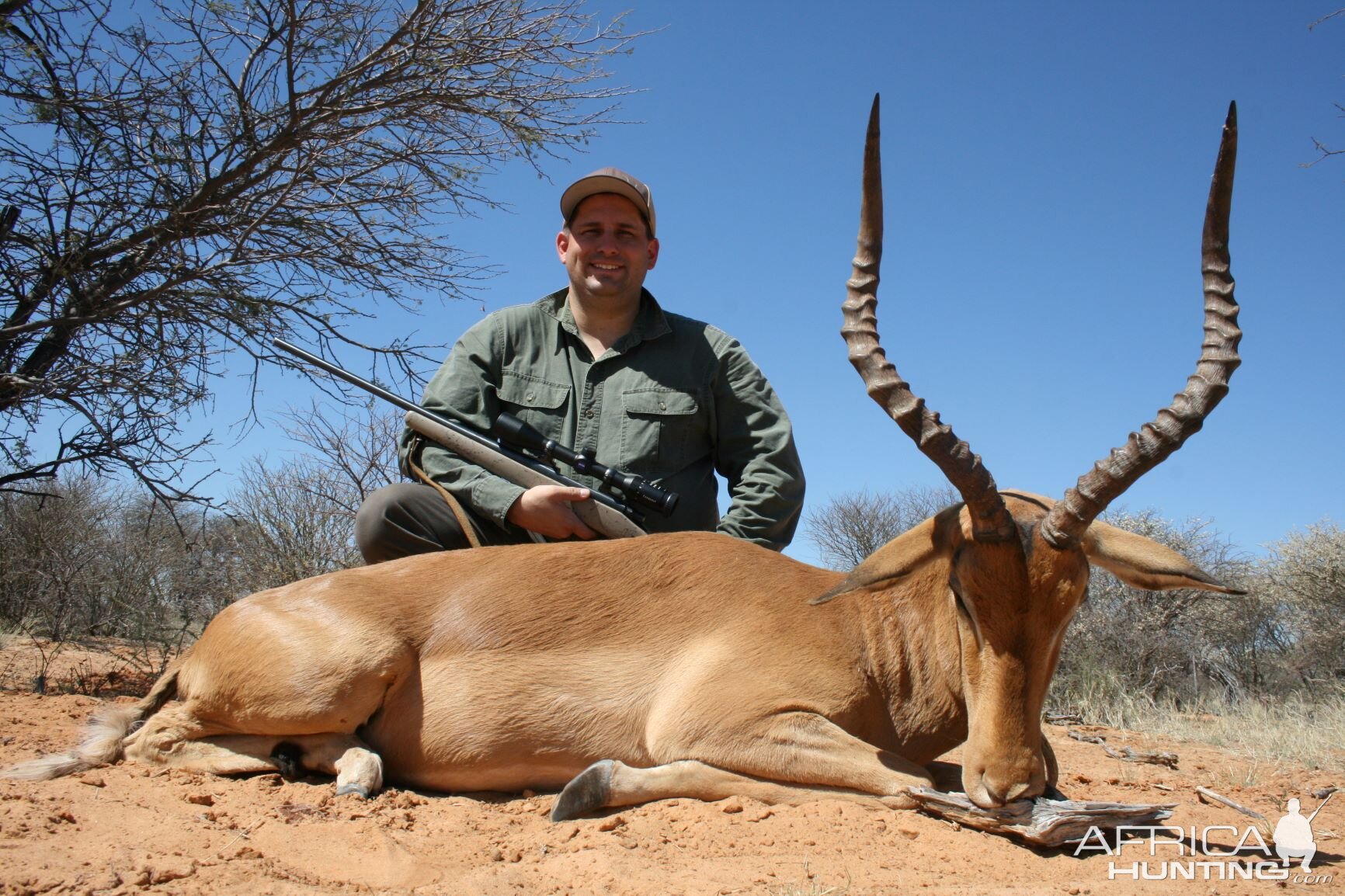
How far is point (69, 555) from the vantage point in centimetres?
1113

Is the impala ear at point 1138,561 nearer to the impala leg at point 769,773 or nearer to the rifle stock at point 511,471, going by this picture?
the impala leg at point 769,773

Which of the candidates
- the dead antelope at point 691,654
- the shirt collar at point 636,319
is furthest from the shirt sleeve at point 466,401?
the dead antelope at point 691,654

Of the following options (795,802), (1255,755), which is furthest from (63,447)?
(1255,755)

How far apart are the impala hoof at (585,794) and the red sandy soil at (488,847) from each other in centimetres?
7

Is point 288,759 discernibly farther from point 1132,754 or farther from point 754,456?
point 1132,754

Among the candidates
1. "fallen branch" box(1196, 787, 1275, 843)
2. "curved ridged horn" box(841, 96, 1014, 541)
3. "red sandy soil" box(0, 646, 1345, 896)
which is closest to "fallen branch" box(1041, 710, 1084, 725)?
"red sandy soil" box(0, 646, 1345, 896)

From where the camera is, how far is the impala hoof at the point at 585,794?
4.03m

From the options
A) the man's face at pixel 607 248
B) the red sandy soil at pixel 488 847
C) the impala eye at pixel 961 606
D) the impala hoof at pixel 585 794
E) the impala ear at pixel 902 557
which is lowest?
the red sandy soil at pixel 488 847

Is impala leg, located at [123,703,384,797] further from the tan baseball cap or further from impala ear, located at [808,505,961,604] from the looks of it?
the tan baseball cap

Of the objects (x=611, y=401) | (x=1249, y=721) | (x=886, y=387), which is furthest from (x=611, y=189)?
(x=1249, y=721)

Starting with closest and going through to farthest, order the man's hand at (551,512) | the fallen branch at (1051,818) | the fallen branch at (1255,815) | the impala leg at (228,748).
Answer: the fallen branch at (1051,818) < the fallen branch at (1255,815) < the impala leg at (228,748) < the man's hand at (551,512)

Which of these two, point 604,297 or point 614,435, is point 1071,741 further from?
point 604,297

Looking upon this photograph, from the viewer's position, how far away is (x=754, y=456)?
6457 mm

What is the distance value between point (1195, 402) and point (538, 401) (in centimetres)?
378
